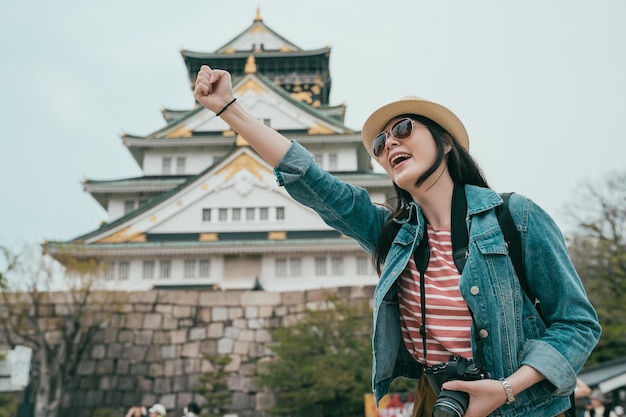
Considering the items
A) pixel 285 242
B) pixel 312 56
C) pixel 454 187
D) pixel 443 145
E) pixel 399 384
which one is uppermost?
pixel 312 56

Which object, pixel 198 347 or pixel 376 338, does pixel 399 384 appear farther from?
pixel 376 338

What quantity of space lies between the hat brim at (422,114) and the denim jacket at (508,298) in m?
0.19

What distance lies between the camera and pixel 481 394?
4.23 feet

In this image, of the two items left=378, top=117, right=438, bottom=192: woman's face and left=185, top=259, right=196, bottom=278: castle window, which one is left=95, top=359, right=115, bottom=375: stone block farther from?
left=378, top=117, right=438, bottom=192: woman's face

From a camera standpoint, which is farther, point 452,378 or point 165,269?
point 165,269

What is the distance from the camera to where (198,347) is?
13.7 metres

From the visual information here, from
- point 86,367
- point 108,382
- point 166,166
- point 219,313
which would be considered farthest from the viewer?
point 166,166

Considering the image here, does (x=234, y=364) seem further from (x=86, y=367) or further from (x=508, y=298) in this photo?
(x=508, y=298)

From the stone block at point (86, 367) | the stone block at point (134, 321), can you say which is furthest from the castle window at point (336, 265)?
the stone block at point (86, 367)

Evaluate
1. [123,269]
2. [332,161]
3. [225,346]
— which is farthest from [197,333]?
[332,161]

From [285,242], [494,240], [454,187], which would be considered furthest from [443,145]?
[285,242]

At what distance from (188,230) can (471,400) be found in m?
16.2

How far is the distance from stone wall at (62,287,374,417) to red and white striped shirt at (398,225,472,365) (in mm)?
11573

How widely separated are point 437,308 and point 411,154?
441 mm
